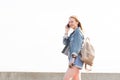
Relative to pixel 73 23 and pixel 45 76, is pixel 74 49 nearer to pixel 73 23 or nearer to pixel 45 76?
pixel 73 23

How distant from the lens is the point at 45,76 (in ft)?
33.7

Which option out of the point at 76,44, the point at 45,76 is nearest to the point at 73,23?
the point at 76,44

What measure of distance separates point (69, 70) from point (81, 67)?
0.18 metres

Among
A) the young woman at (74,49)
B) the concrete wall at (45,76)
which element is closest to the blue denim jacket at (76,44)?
the young woman at (74,49)

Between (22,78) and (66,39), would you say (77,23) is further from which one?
(22,78)

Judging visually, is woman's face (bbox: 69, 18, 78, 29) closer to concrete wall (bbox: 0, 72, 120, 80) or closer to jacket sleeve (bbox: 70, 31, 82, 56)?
jacket sleeve (bbox: 70, 31, 82, 56)

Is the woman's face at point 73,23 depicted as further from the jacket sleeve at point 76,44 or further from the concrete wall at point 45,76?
the concrete wall at point 45,76

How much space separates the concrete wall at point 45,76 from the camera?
10.2m

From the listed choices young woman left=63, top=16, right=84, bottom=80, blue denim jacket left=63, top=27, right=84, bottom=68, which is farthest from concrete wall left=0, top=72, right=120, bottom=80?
blue denim jacket left=63, top=27, right=84, bottom=68

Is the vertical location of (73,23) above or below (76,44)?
above

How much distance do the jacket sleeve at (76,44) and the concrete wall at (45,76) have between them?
10.3 ft

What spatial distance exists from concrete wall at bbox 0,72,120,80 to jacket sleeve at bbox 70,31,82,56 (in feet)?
10.3

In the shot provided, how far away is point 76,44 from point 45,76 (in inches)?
126

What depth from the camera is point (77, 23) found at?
291 inches
